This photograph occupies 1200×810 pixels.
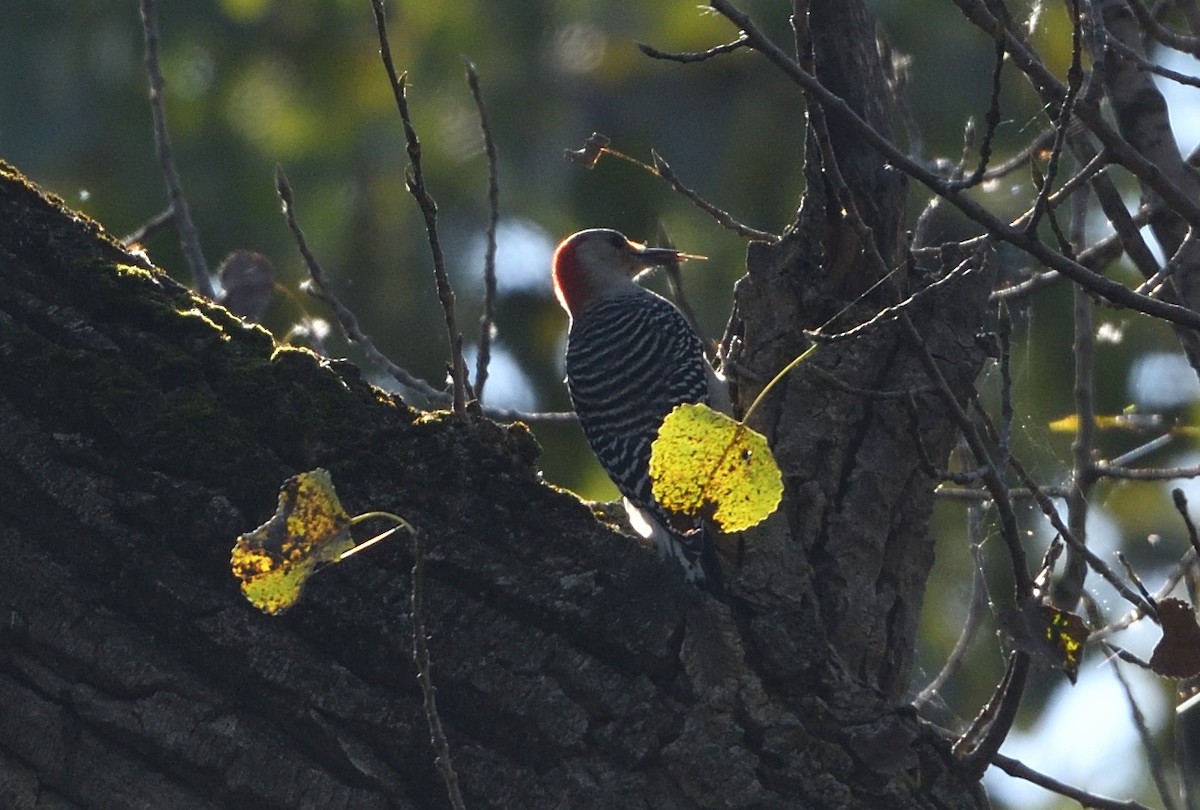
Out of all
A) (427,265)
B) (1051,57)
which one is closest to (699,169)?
(427,265)

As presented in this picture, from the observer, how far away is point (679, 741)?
2311 millimetres

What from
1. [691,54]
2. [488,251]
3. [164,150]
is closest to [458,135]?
[164,150]

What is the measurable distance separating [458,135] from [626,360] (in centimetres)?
879

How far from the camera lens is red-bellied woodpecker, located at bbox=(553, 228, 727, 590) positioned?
4828 millimetres

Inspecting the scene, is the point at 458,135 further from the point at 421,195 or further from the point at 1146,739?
the point at 421,195

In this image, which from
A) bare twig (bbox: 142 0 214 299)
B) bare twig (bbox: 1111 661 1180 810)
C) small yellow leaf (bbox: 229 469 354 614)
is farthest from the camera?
bare twig (bbox: 142 0 214 299)

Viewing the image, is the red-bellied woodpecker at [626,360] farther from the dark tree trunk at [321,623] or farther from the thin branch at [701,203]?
the dark tree trunk at [321,623]

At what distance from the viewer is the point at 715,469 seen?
1996 mm

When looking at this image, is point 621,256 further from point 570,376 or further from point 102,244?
point 102,244

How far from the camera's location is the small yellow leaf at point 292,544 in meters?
1.87

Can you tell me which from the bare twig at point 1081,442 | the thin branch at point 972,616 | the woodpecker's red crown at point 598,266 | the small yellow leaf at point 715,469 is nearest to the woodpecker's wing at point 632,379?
the woodpecker's red crown at point 598,266

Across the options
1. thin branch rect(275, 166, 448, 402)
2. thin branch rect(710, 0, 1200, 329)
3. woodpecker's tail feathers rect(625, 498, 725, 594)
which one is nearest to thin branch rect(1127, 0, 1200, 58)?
thin branch rect(710, 0, 1200, 329)

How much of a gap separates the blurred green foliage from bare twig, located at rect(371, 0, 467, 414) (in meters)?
10.9

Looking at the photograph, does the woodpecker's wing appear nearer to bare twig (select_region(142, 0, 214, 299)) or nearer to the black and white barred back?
the black and white barred back
